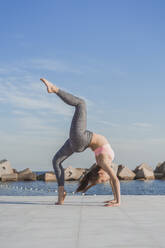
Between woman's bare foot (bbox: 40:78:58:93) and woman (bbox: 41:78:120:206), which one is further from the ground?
woman's bare foot (bbox: 40:78:58:93)

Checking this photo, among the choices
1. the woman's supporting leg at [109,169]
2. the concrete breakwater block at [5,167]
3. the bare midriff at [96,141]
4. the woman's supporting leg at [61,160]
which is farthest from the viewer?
the concrete breakwater block at [5,167]

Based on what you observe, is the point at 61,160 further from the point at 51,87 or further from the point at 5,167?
the point at 5,167

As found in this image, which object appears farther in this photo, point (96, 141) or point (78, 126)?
point (96, 141)
